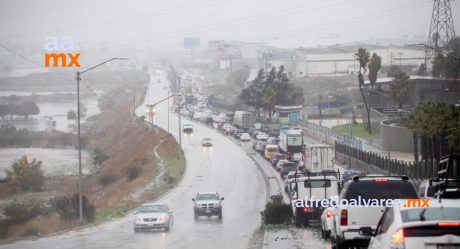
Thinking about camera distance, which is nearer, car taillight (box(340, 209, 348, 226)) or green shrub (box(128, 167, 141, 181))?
car taillight (box(340, 209, 348, 226))

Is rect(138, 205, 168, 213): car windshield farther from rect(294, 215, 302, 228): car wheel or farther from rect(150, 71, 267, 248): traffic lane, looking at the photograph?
rect(294, 215, 302, 228): car wheel

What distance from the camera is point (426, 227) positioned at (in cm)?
1108

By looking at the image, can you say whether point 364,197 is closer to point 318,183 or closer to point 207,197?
point 318,183

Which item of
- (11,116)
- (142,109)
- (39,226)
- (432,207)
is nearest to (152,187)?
(39,226)

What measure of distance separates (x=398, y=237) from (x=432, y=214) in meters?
0.60

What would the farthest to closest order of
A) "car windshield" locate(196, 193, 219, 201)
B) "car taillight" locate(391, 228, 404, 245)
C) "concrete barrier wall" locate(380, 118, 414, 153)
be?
"concrete barrier wall" locate(380, 118, 414, 153), "car windshield" locate(196, 193, 219, 201), "car taillight" locate(391, 228, 404, 245)

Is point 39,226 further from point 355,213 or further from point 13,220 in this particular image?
point 355,213

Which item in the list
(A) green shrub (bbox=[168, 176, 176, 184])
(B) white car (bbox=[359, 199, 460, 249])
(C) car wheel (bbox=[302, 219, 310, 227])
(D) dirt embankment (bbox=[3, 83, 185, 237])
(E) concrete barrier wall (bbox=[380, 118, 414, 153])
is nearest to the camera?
(B) white car (bbox=[359, 199, 460, 249])

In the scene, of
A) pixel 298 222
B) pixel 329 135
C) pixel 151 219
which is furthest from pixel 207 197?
pixel 329 135

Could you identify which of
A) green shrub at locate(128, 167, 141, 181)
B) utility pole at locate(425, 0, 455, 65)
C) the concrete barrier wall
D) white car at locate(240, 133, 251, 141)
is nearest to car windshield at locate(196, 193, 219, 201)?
green shrub at locate(128, 167, 141, 181)

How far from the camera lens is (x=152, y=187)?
223ft

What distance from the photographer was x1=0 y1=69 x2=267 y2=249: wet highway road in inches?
1227

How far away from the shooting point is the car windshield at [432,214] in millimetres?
11305

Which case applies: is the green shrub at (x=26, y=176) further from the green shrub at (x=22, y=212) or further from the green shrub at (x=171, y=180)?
the green shrub at (x=22, y=212)
